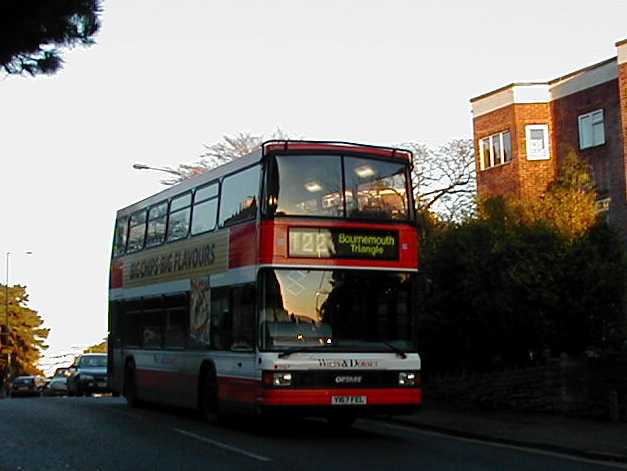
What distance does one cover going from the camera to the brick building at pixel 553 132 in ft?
109

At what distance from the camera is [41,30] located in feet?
34.6

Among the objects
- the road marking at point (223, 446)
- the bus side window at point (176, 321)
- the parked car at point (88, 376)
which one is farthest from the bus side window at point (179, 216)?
the parked car at point (88, 376)

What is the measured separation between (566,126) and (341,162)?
20201 mm

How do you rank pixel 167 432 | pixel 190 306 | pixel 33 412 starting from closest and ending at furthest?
pixel 167 432 < pixel 190 306 < pixel 33 412

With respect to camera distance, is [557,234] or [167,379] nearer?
[167,379]

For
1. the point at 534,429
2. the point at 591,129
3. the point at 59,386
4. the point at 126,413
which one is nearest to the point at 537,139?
the point at 591,129

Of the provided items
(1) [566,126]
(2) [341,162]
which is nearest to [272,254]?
(2) [341,162]

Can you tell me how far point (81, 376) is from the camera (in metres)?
37.2

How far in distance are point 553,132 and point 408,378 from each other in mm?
21081

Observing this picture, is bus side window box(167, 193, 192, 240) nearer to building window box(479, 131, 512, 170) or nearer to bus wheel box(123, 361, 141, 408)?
bus wheel box(123, 361, 141, 408)

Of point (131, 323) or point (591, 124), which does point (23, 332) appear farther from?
point (131, 323)

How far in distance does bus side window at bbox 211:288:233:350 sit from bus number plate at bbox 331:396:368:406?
2237mm

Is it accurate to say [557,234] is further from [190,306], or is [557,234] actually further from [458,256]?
[190,306]

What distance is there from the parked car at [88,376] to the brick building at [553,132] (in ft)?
47.9
